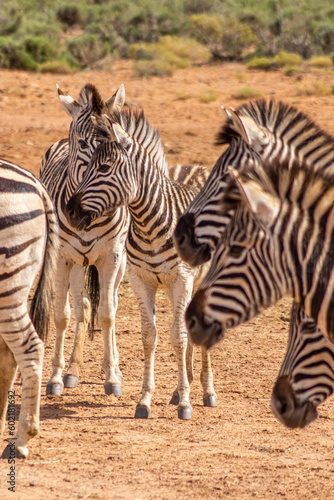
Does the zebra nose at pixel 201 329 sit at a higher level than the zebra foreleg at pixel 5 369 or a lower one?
higher

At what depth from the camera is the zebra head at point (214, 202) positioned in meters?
4.69

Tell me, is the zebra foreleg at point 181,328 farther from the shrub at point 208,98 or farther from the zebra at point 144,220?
the shrub at point 208,98

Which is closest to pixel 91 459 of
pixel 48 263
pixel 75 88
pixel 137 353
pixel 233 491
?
pixel 233 491

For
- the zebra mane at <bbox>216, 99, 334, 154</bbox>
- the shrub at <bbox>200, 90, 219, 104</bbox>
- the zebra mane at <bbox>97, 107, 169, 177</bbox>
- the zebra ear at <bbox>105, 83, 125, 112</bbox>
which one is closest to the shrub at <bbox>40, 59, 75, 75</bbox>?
the shrub at <bbox>200, 90, 219, 104</bbox>

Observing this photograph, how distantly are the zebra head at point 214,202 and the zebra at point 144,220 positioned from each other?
117cm

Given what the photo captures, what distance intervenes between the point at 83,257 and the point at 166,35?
2877 centimetres

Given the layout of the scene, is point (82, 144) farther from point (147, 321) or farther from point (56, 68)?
point (56, 68)

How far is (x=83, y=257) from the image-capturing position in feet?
21.9

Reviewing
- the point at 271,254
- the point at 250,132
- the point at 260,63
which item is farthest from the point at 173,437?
the point at 260,63

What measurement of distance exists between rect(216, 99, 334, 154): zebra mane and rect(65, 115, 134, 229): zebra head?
106cm

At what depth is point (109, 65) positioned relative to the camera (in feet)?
86.2

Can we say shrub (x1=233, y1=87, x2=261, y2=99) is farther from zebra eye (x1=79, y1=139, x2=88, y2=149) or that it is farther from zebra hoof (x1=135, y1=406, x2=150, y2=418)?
zebra hoof (x1=135, y1=406, x2=150, y2=418)

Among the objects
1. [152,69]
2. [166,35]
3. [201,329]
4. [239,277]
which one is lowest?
[201,329]

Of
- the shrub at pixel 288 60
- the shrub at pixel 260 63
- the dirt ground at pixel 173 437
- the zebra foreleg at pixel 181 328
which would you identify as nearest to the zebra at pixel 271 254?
the dirt ground at pixel 173 437
